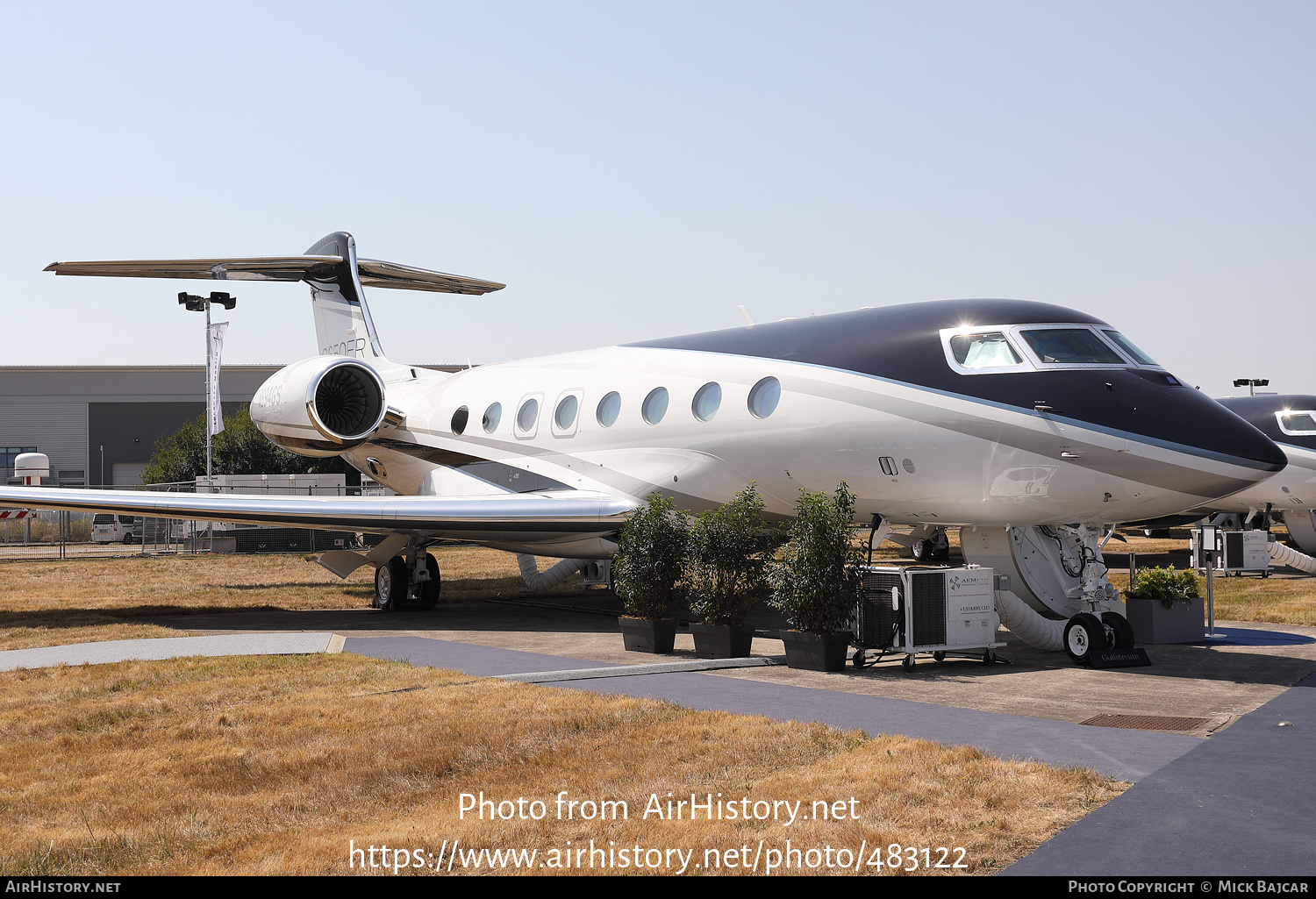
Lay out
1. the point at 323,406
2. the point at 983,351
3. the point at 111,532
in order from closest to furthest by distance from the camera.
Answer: the point at 983,351, the point at 323,406, the point at 111,532

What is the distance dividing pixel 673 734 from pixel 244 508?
10161 mm

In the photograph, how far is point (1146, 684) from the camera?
9.52m

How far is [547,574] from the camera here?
819 inches

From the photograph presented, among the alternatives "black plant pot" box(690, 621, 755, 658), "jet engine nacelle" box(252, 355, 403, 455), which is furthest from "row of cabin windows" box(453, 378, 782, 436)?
"black plant pot" box(690, 621, 755, 658)

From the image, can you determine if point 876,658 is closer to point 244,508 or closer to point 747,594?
point 747,594

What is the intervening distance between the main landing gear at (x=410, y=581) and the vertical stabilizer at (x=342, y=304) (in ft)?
18.4

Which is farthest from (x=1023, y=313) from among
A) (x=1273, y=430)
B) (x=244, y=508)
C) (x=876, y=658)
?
(x=1273, y=430)

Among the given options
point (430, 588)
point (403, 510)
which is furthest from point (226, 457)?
point (403, 510)

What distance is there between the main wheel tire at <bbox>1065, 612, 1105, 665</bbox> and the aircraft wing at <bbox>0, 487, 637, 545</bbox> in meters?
5.79

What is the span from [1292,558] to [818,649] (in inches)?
681

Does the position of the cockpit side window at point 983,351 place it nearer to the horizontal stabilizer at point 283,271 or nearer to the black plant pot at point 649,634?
the black plant pot at point 649,634

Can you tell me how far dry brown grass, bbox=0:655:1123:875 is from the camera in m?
5.23

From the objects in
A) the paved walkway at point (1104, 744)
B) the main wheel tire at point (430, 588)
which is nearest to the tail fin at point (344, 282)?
the main wheel tire at point (430, 588)

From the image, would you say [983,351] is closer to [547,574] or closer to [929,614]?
[929,614]
